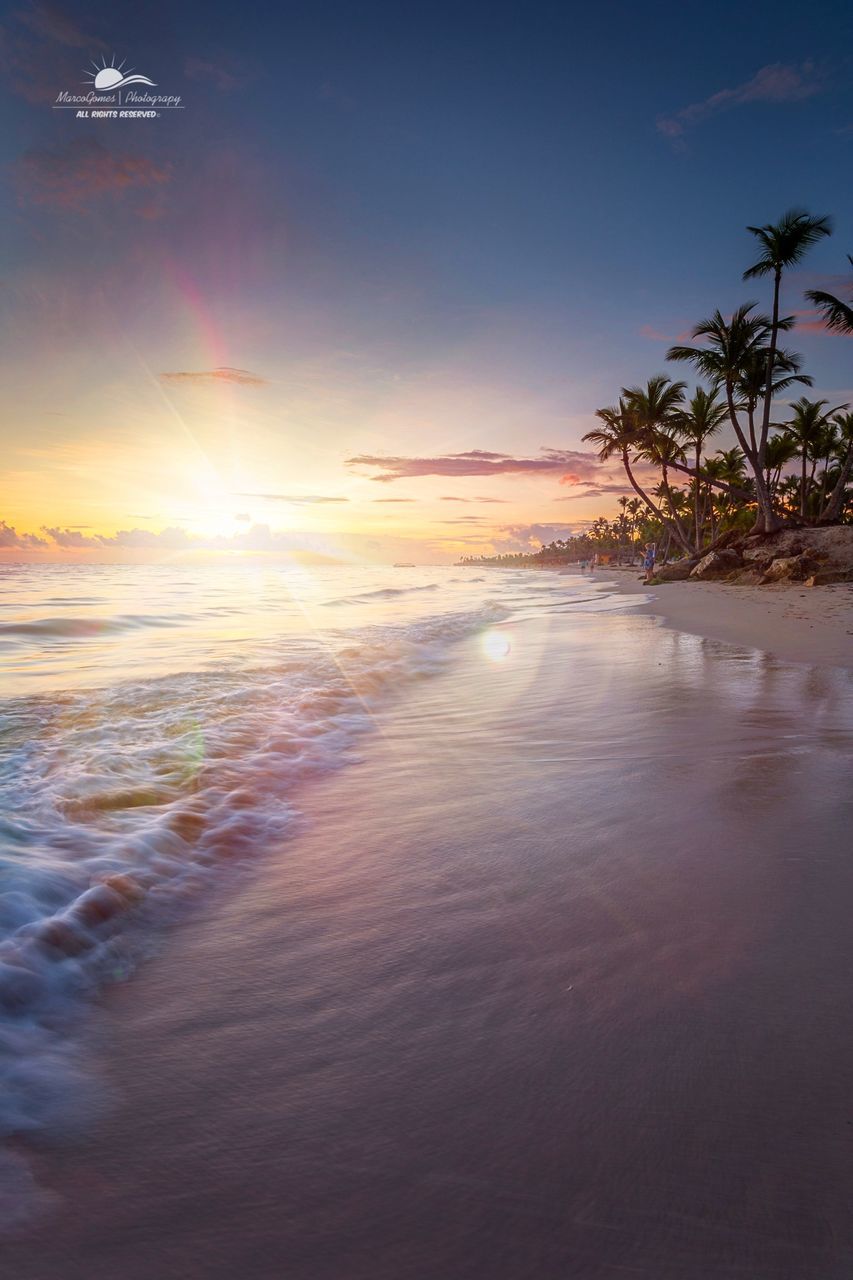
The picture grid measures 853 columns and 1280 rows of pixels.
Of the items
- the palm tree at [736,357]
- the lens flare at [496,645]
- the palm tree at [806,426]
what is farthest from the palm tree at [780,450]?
the lens flare at [496,645]

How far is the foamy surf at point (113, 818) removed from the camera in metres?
1.80

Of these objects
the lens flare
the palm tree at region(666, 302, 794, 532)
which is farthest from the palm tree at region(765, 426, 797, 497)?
the lens flare

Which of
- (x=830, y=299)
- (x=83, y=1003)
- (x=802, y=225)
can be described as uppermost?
(x=802, y=225)

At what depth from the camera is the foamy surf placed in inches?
70.9

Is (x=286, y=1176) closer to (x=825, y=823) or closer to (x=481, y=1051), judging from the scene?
(x=481, y=1051)

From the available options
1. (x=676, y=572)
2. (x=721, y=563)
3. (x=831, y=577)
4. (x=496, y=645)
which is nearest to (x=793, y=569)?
(x=831, y=577)

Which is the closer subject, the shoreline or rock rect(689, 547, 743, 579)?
the shoreline

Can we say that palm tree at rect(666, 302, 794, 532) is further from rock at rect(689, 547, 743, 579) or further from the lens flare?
the lens flare

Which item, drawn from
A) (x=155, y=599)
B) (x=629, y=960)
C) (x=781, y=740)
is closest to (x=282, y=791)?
(x=629, y=960)

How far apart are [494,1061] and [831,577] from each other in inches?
883

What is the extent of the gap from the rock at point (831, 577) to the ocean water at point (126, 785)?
49.2 feet

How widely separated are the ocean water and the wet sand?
0.18 meters

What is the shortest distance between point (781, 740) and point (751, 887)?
228 centimetres

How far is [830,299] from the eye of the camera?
25281mm
